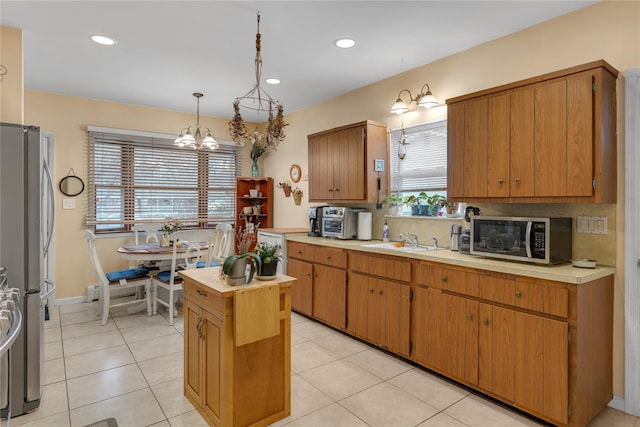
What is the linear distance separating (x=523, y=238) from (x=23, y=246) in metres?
3.30

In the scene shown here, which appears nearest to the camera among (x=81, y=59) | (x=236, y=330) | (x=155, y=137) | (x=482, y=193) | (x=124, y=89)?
(x=236, y=330)

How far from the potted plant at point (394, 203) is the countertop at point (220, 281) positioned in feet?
6.38

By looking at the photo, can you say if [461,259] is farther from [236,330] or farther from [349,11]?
[349,11]

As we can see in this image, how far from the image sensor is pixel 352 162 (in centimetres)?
398

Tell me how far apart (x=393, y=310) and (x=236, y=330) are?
165 centimetres

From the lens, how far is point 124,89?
4418 millimetres

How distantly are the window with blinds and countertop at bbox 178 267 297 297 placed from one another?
10.8 feet

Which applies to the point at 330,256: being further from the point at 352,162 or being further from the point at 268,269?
the point at 268,269

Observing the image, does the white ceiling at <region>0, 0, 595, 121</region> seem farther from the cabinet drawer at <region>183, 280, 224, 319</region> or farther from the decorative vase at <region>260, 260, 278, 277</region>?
the cabinet drawer at <region>183, 280, 224, 319</region>

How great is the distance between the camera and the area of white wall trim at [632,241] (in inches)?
91.4

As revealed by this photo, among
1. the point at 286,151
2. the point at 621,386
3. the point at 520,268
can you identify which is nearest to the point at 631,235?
the point at 520,268

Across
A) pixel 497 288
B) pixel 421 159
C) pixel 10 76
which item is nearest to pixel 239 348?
pixel 497 288

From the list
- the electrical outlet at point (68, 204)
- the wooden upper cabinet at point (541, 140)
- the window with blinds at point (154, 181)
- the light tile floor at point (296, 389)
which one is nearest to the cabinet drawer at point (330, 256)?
the light tile floor at point (296, 389)

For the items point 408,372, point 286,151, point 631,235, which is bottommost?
point 408,372
